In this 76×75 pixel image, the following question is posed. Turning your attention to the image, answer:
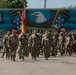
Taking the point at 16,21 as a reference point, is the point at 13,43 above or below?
below

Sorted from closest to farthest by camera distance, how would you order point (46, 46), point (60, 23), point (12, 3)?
point (46, 46)
point (60, 23)
point (12, 3)

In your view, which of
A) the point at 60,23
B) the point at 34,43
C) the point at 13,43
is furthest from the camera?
the point at 60,23

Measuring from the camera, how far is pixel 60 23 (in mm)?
36844

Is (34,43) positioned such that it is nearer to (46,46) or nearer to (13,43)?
(46,46)

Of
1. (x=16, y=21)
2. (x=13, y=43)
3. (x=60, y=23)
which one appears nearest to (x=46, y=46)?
(x=13, y=43)

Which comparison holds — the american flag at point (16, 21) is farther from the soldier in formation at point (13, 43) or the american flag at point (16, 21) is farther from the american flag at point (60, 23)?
the soldier in formation at point (13, 43)

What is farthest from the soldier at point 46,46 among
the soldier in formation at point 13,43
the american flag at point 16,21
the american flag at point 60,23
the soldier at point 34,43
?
the american flag at point 16,21

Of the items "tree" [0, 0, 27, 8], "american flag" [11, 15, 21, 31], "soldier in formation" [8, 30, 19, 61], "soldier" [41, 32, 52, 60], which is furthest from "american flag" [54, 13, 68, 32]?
"tree" [0, 0, 27, 8]

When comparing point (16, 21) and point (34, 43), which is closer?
point (34, 43)

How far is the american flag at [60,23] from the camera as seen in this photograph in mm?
36562

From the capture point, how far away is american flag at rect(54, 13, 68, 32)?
36.6 m

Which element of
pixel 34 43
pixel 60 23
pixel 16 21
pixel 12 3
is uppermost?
pixel 12 3

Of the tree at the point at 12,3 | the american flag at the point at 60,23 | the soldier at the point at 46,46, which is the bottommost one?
the soldier at the point at 46,46

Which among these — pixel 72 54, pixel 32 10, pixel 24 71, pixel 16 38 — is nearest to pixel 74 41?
pixel 72 54
